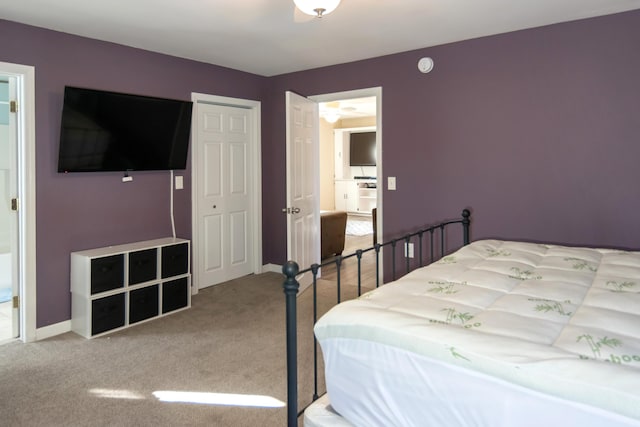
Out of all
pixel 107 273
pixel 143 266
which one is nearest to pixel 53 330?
pixel 107 273

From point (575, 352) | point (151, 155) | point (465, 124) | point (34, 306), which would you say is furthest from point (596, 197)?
point (34, 306)

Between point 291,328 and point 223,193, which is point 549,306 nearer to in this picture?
point 291,328

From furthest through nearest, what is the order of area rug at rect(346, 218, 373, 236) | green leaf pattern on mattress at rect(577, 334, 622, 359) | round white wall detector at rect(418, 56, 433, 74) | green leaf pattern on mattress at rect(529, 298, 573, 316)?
area rug at rect(346, 218, 373, 236) < round white wall detector at rect(418, 56, 433, 74) < green leaf pattern on mattress at rect(529, 298, 573, 316) < green leaf pattern on mattress at rect(577, 334, 622, 359)

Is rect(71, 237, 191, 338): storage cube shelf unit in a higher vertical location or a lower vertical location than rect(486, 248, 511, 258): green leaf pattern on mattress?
lower

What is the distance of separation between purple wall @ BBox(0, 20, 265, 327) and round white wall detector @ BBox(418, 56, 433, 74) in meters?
2.27

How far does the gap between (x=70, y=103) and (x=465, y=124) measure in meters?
3.25

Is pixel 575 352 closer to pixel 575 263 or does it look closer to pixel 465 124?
pixel 575 263

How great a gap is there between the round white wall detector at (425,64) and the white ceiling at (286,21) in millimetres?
134

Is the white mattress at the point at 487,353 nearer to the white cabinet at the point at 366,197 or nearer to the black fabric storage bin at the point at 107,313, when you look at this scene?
the black fabric storage bin at the point at 107,313

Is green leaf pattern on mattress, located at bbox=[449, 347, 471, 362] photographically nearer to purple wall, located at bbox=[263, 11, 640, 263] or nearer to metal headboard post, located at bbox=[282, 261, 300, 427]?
metal headboard post, located at bbox=[282, 261, 300, 427]

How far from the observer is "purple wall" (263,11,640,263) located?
3.29 m

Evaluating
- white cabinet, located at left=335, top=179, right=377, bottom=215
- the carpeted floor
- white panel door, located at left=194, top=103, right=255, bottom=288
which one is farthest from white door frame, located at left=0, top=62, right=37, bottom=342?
white cabinet, located at left=335, top=179, right=377, bottom=215

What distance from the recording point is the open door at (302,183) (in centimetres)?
430

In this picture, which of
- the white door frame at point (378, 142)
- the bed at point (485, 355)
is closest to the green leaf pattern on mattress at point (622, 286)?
the bed at point (485, 355)
